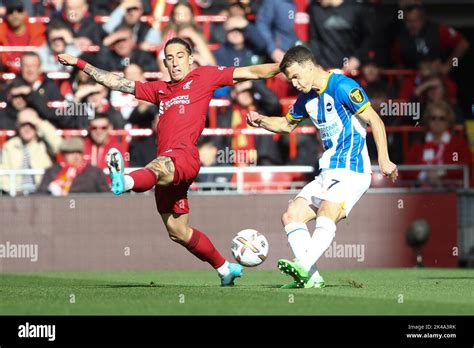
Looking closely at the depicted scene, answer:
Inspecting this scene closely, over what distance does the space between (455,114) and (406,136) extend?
2.23ft

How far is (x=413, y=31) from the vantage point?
16281 mm

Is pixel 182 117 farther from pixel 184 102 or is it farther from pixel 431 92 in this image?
pixel 431 92

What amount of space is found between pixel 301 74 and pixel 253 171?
202 inches

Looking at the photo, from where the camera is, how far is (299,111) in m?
10.6

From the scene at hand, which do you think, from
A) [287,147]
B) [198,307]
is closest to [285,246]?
[287,147]

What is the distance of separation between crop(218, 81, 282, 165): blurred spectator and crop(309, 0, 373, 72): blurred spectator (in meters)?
0.86

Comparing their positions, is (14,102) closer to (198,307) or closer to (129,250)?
(129,250)

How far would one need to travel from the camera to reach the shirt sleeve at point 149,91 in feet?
35.8

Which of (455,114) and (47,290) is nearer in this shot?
(47,290)

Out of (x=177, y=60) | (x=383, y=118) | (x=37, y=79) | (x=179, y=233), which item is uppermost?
(x=37, y=79)
